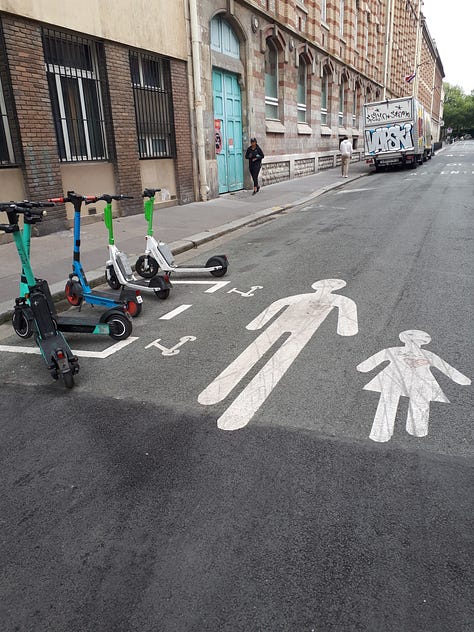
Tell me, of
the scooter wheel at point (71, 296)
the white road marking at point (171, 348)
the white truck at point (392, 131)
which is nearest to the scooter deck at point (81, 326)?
the white road marking at point (171, 348)

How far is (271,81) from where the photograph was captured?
847 inches

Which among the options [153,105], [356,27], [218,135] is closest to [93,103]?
[153,105]

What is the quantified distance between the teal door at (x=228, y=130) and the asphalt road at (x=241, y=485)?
12.8 m

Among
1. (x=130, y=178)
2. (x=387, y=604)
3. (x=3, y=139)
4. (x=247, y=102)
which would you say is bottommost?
(x=387, y=604)

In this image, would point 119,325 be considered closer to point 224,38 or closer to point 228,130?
point 228,130

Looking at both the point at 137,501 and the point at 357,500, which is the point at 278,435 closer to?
the point at 357,500

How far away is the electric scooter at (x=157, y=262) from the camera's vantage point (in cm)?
694

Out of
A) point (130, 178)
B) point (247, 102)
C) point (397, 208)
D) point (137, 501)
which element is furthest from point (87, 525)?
point (247, 102)

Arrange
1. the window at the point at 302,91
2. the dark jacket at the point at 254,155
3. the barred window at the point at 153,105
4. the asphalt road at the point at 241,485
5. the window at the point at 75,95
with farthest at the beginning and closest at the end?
the window at the point at 302,91 → the dark jacket at the point at 254,155 → the barred window at the point at 153,105 → the window at the point at 75,95 → the asphalt road at the point at 241,485

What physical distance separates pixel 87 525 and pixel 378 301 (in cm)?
427

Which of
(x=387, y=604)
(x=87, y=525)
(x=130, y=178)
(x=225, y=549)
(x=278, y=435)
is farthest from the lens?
(x=130, y=178)

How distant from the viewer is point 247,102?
60.7ft

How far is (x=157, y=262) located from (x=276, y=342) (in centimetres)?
284

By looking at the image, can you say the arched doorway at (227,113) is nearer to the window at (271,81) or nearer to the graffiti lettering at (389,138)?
the window at (271,81)
